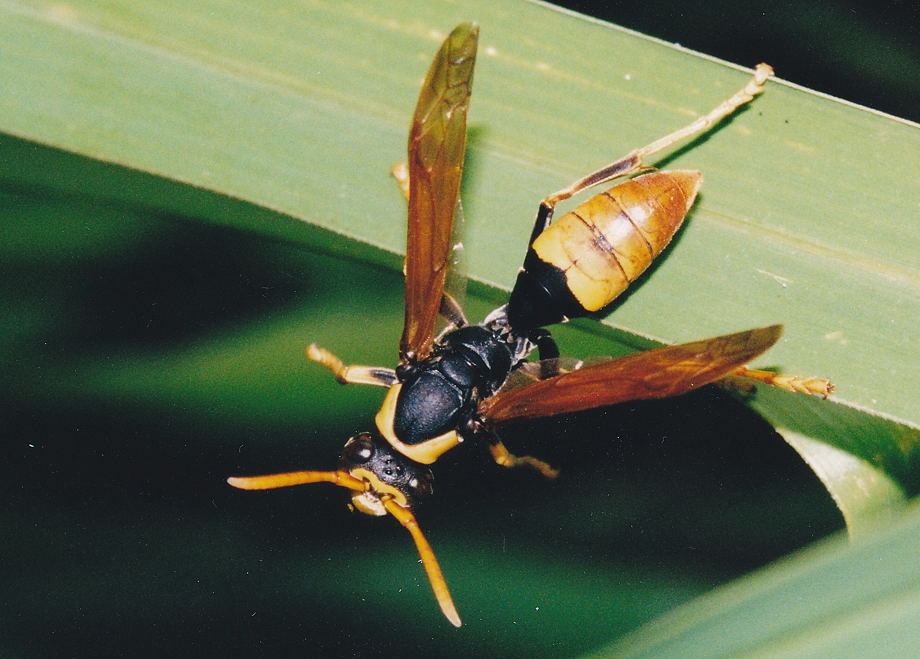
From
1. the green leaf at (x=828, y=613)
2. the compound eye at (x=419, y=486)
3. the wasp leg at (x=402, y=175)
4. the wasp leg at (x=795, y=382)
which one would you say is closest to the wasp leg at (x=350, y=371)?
the compound eye at (x=419, y=486)

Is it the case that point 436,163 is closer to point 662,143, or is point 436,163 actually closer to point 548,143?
point 548,143

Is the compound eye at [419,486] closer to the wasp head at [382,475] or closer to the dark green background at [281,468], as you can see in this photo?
the wasp head at [382,475]

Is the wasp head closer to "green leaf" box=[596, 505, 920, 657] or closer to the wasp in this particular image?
the wasp

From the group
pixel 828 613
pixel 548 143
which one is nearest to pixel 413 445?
pixel 548 143

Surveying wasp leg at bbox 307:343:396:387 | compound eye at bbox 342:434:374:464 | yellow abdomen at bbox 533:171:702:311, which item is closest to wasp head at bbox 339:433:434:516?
compound eye at bbox 342:434:374:464

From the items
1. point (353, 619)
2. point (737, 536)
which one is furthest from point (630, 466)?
point (353, 619)
